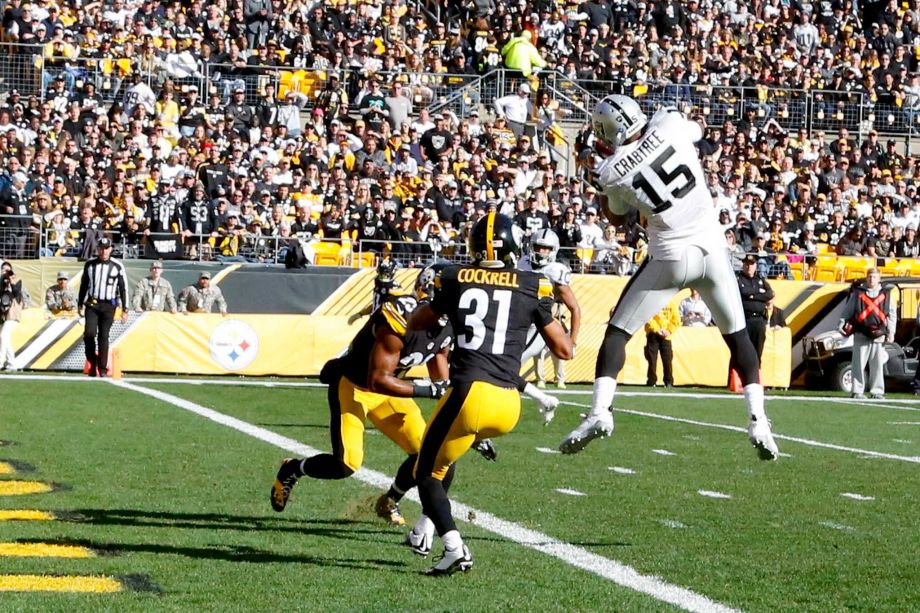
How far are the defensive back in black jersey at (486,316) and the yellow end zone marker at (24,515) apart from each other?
7.92ft

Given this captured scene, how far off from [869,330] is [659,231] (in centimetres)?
1163

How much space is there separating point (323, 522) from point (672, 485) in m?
2.61

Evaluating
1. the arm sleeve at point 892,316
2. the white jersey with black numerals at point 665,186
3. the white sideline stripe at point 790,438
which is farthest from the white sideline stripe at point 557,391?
the white jersey with black numerals at point 665,186

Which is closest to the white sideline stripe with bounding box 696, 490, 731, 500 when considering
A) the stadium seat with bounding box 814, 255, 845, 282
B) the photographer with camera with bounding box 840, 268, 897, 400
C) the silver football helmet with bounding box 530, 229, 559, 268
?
the silver football helmet with bounding box 530, 229, 559, 268

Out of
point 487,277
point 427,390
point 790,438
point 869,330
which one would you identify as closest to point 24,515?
point 427,390

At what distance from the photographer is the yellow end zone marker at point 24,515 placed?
743 cm

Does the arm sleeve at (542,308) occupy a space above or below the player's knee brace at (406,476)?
above

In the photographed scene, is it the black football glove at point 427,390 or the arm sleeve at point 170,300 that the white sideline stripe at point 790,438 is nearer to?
the black football glove at point 427,390

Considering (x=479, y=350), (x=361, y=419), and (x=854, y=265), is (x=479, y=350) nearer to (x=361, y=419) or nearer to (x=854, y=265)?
(x=361, y=419)

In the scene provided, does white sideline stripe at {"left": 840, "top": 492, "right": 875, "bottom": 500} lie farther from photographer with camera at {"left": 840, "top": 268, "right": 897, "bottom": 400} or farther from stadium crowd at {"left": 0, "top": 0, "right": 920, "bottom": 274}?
stadium crowd at {"left": 0, "top": 0, "right": 920, "bottom": 274}

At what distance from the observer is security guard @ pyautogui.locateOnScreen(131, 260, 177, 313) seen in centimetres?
2055

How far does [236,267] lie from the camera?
2144 centimetres

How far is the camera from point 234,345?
20.3m

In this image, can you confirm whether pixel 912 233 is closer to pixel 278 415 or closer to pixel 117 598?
pixel 278 415
